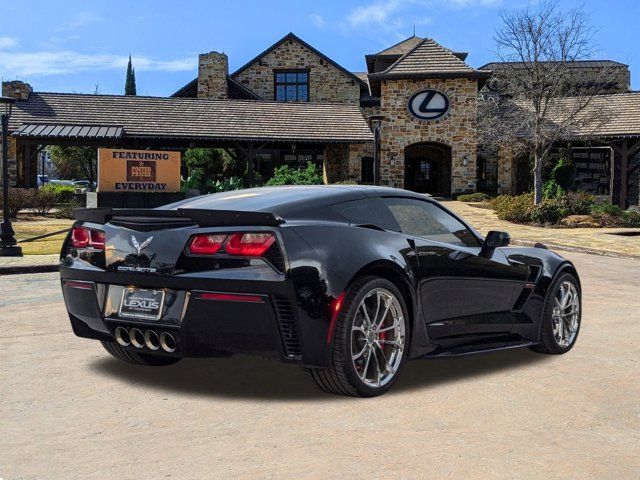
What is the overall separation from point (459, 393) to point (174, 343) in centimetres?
181

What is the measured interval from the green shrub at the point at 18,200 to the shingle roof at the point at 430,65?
60.6ft

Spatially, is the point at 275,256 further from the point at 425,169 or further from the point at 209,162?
the point at 425,169

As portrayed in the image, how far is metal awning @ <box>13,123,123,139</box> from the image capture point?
31516 mm

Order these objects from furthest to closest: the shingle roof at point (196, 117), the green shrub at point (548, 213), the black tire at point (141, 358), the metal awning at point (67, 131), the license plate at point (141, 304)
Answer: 1. the shingle roof at point (196, 117)
2. the metal awning at point (67, 131)
3. the green shrub at point (548, 213)
4. the black tire at point (141, 358)
5. the license plate at point (141, 304)

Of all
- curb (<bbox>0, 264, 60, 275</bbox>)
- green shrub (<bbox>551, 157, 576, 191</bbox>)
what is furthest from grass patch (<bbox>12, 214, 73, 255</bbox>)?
green shrub (<bbox>551, 157, 576, 191</bbox>)

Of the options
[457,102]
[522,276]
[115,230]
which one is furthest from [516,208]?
[115,230]

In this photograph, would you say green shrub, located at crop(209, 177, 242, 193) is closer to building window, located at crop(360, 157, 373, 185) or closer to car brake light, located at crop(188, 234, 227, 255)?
building window, located at crop(360, 157, 373, 185)

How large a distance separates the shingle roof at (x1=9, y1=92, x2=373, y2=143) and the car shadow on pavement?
29.9 m

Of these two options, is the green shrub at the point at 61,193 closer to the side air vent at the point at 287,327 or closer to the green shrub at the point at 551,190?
the green shrub at the point at 551,190

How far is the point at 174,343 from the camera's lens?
4.37 metres

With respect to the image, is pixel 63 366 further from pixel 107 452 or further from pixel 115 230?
pixel 107 452

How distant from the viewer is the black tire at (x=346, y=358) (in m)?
4.23

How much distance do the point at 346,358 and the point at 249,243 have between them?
34.1 inches

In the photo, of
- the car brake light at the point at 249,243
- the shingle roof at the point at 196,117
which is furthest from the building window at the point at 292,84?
the car brake light at the point at 249,243
